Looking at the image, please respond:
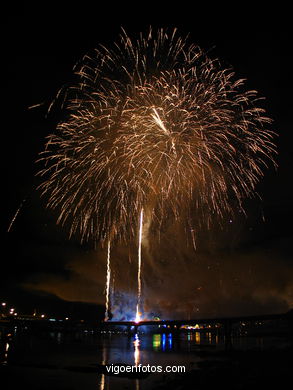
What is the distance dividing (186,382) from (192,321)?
285ft

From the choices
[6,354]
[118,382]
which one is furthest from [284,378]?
[6,354]

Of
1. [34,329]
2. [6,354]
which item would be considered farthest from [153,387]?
[34,329]

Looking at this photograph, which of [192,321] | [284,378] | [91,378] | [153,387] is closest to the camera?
[284,378]

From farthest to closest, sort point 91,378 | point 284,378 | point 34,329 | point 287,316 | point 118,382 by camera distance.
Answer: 1. point 34,329
2. point 287,316
3. point 91,378
4. point 118,382
5. point 284,378

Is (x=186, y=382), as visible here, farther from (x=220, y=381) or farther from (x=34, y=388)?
(x=34, y=388)

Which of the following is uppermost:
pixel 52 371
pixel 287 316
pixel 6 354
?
pixel 287 316

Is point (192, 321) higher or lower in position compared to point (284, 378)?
higher

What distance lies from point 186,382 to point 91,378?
9568mm

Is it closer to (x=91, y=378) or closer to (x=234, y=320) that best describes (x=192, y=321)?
(x=234, y=320)

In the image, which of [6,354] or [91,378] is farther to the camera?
[6,354]

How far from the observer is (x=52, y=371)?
35.3 m

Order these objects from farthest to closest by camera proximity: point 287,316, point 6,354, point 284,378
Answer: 1. point 287,316
2. point 6,354
3. point 284,378

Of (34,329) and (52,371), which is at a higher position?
(34,329)

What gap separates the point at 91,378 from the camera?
1238 inches
